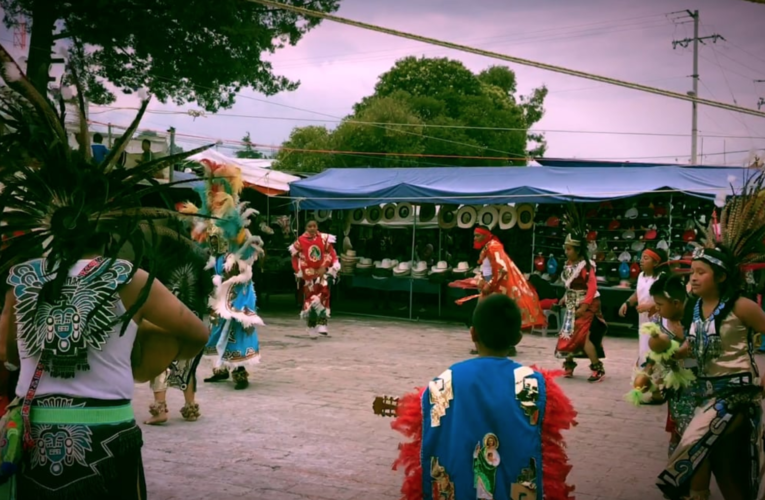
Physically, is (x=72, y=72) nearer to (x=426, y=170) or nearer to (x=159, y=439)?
(x=159, y=439)

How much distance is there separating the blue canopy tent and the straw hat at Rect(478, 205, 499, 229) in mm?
579

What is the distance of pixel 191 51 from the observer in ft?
57.5

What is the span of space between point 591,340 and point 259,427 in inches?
188

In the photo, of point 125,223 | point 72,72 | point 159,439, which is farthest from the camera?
point 159,439

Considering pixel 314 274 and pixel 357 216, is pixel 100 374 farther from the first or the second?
pixel 357 216

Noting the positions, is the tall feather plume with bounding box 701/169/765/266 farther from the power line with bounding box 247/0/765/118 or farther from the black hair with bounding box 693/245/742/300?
the power line with bounding box 247/0/765/118

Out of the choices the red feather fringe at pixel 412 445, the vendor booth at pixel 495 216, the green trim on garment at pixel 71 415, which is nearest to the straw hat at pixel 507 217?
the vendor booth at pixel 495 216

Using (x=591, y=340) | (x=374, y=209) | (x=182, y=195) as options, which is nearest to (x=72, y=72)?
(x=591, y=340)

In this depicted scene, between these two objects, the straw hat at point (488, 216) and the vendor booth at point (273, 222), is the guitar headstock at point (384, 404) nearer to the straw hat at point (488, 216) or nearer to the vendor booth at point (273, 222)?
the straw hat at point (488, 216)

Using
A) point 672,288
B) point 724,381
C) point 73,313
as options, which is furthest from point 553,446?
point 672,288

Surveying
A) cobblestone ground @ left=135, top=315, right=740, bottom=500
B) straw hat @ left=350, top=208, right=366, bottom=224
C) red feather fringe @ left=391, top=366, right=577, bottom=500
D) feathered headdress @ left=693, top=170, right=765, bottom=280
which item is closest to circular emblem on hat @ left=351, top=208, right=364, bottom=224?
straw hat @ left=350, top=208, right=366, bottom=224

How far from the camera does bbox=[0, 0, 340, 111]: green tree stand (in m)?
15.6

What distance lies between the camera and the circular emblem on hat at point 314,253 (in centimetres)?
1378

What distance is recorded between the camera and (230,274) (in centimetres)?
889
